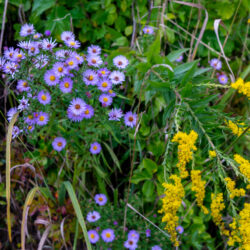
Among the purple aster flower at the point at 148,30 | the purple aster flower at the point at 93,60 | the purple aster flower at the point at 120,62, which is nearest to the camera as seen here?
the purple aster flower at the point at 93,60

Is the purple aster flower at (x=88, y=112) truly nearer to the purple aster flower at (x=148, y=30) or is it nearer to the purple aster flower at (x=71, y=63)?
the purple aster flower at (x=71, y=63)

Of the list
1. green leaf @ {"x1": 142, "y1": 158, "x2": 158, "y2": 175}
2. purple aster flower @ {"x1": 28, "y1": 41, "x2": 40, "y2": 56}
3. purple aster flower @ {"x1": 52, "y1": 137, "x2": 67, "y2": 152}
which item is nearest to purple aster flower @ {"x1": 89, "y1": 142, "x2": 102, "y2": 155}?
purple aster flower @ {"x1": 52, "y1": 137, "x2": 67, "y2": 152}

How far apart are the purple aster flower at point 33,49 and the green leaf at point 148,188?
954 millimetres

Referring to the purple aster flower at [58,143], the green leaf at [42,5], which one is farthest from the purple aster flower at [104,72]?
the green leaf at [42,5]

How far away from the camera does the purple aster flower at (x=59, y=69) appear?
1.40 m

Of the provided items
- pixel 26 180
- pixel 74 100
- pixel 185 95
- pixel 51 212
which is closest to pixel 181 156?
pixel 185 95

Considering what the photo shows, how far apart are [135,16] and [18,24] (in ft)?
2.70

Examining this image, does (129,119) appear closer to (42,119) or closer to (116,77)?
(116,77)

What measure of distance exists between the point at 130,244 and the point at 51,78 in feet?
3.16

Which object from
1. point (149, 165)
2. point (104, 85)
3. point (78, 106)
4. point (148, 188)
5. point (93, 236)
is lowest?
point (93, 236)

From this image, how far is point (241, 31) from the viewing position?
2.27 metres

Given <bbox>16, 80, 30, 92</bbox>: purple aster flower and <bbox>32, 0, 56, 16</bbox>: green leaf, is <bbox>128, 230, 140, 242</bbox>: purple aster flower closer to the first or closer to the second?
<bbox>16, 80, 30, 92</bbox>: purple aster flower

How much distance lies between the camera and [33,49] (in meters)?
1.47

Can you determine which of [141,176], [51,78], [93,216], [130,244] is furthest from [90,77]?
[130,244]
